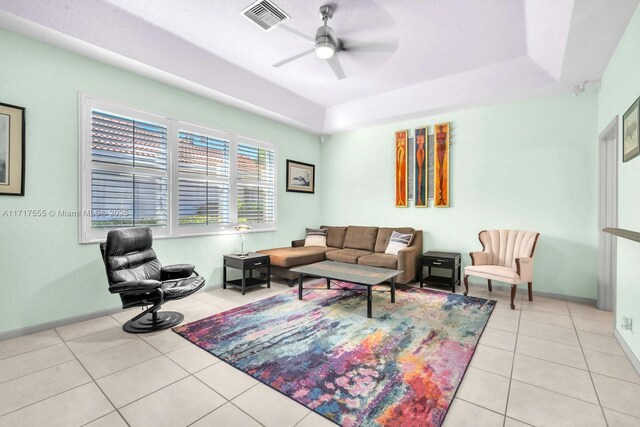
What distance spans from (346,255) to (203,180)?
2603 millimetres

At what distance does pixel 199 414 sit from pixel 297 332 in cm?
128

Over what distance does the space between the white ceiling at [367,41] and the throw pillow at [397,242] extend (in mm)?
→ 2085

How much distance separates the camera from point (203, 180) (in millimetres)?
4395

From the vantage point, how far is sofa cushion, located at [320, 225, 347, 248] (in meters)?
5.86

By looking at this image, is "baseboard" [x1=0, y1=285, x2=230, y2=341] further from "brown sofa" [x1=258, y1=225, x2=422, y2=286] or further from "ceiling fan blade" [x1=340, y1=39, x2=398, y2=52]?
"ceiling fan blade" [x1=340, y1=39, x2=398, y2=52]

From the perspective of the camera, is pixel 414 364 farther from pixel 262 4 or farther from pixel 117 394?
pixel 262 4

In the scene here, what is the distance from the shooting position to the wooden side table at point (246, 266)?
14.1 feet

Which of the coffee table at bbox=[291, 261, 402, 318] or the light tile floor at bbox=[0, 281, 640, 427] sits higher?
the coffee table at bbox=[291, 261, 402, 318]

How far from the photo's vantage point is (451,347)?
2.63 metres

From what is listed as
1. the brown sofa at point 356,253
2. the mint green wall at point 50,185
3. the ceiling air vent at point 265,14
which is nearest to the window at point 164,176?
the mint green wall at point 50,185

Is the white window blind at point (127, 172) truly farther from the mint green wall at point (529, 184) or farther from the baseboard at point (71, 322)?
the mint green wall at point (529, 184)

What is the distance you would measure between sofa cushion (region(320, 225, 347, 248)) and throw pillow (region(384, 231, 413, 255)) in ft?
3.50

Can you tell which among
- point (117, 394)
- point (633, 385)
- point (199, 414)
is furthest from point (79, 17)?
point (633, 385)

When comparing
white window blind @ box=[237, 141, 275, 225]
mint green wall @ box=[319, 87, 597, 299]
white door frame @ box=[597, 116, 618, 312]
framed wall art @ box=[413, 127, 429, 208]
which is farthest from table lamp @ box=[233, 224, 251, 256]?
white door frame @ box=[597, 116, 618, 312]
